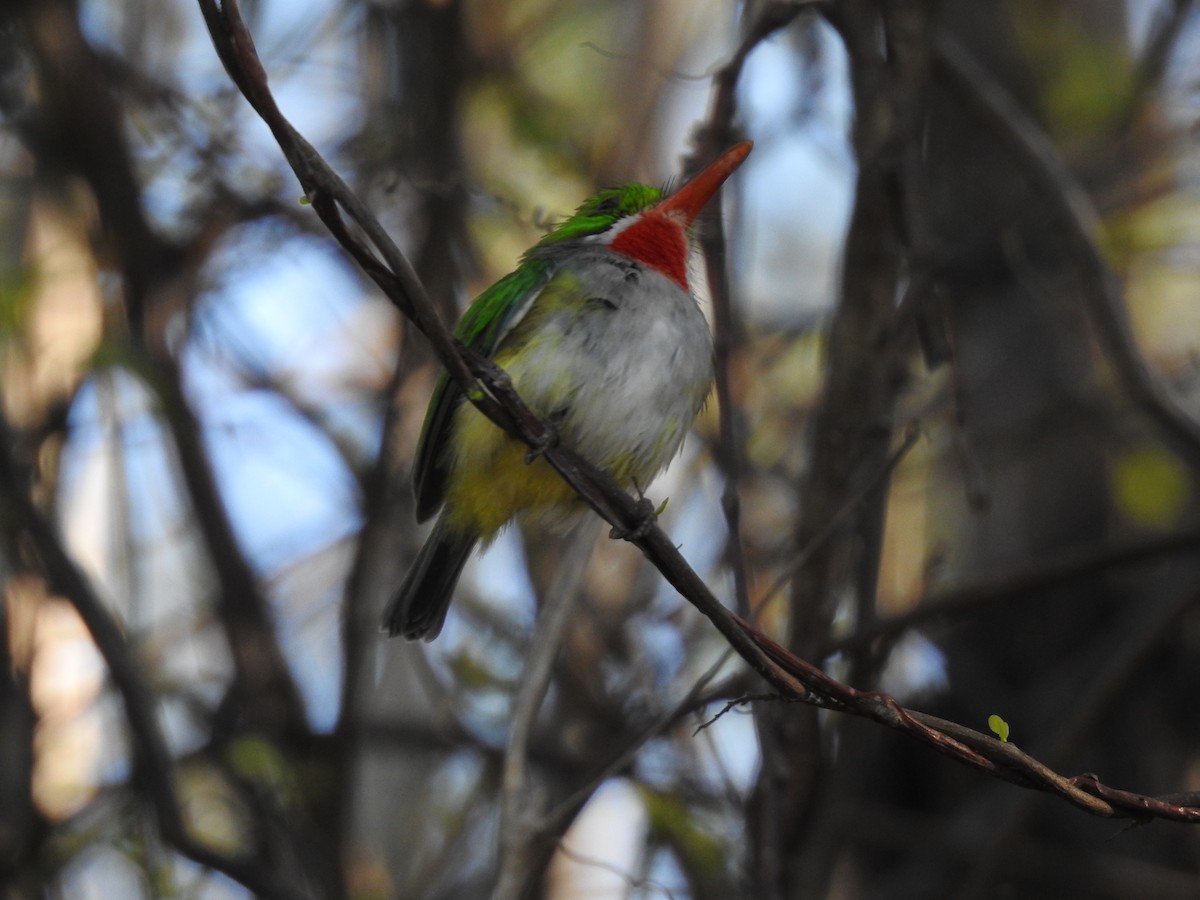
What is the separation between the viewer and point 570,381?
9.75 feet

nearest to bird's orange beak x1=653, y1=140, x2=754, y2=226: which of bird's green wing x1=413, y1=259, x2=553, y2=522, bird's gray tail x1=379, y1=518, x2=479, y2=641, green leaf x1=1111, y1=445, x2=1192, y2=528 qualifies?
bird's green wing x1=413, y1=259, x2=553, y2=522

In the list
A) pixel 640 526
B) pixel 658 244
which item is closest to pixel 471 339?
pixel 658 244

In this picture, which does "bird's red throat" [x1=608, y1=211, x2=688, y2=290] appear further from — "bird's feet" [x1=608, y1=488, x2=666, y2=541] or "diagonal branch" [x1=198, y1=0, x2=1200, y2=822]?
"diagonal branch" [x1=198, y1=0, x2=1200, y2=822]

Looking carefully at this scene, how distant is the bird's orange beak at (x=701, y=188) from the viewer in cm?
317

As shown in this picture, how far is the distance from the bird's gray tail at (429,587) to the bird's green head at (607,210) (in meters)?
0.86

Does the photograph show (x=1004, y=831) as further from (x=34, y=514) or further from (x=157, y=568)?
(x=157, y=568)

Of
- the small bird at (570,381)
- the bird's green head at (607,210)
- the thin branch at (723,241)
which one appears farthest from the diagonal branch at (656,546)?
the bird's green head at (607,210)

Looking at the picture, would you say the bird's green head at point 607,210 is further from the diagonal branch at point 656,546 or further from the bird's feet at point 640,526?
the diagonal branch at point 656,546

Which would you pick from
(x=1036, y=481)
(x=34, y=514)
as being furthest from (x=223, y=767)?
(x=1036, y=481)

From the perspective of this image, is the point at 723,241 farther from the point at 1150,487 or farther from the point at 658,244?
the point at 1150,487

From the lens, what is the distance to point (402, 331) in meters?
4.58

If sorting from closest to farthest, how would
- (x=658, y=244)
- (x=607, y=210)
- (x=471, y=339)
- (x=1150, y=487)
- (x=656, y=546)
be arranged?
(x=656, y=546), (x=471, y=339), (x=658, y=244), (x=607, y=210), (x=1150, y=487)

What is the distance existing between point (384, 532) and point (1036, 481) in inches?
87.7

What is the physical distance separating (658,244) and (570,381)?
0.71 meters
